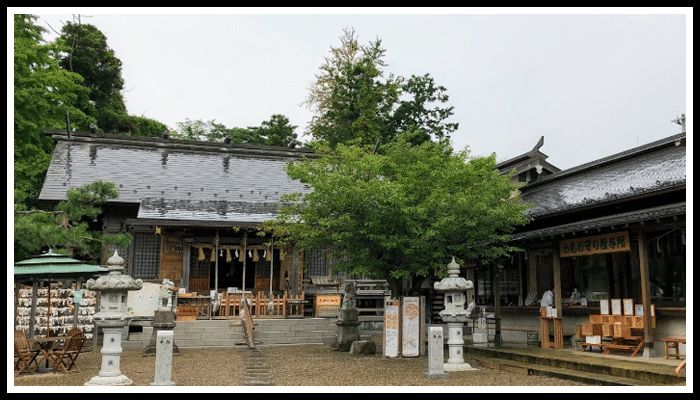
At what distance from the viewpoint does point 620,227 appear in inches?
530

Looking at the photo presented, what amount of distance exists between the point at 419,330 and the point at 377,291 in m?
8.51

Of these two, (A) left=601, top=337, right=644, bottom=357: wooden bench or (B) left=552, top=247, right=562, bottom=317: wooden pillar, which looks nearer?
(A) left=601, top=337, right=644, bottom=357: wooden bench

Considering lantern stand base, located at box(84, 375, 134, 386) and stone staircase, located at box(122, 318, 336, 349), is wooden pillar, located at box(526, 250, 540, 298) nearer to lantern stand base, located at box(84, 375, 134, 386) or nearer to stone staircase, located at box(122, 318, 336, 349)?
stone staircase, located at box(122, 318, 336, 349)

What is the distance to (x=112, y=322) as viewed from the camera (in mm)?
10656

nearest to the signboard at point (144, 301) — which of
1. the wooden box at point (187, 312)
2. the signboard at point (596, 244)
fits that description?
the wooden box at point (187, 312)

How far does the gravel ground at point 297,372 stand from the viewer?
36.8 feet

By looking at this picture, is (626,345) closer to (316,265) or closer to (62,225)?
(62,225)

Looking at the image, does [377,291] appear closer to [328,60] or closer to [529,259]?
[529,259]

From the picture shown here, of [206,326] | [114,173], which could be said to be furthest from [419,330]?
[114,173]

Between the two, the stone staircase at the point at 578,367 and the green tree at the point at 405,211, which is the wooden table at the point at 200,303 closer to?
the green tree at the point at 405,211

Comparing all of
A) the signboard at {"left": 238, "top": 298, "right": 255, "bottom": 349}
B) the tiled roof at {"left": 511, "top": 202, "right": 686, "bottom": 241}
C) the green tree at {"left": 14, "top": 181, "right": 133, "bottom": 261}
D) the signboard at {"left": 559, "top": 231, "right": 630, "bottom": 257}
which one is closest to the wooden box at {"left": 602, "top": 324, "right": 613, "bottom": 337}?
the signboard at {"left": 559, "top": 231, "right": 630, "bottom": 257}

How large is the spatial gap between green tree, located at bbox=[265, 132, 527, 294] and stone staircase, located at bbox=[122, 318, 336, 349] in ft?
14.5

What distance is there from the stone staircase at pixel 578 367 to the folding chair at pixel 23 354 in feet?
32.1

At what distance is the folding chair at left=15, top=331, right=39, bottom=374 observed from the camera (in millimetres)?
12143
